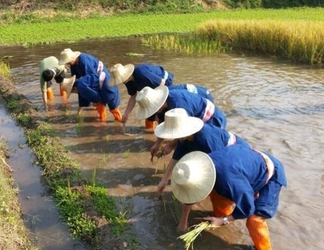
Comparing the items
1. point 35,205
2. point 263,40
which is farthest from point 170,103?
point 263,40

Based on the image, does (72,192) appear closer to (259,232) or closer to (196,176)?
(196,176)

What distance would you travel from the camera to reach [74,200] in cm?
428

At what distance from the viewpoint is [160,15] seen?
24016 mm

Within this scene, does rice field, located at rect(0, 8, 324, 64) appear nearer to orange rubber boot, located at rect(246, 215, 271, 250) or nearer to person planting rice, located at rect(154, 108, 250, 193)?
person planting rice, located at rect(154, 108, 250, 193)

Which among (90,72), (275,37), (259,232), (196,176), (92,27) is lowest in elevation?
(92,27)

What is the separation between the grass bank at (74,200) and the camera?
3682 millimetres

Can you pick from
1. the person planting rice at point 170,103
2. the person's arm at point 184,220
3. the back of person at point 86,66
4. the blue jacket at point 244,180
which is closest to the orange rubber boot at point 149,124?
the back of person at point 86,66

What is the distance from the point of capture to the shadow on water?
3.75 meters

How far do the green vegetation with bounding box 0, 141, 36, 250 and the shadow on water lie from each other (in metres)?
0.09

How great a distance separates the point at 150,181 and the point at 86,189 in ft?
2.53

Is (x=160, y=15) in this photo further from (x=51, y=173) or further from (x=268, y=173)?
(x=268, y=173)

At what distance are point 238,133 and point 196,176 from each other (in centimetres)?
325

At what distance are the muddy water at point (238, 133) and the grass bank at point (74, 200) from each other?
17 cm

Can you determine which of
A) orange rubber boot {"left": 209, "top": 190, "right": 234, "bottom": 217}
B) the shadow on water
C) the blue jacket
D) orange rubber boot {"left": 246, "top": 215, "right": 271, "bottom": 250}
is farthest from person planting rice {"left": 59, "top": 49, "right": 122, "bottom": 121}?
orange rubber boot {"left": 246, "top": 215, "right": 271, "bottom": 250}
